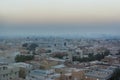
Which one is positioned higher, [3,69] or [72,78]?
[3,69]

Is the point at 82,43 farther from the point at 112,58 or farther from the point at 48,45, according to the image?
the point at 112,58

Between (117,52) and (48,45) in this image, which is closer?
(117,52)

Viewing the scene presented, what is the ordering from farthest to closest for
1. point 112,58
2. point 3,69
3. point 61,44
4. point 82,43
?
point 61,44, point 82,43, point 112,58, point 3,69

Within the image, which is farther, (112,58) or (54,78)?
(112,58)

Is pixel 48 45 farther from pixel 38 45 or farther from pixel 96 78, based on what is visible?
pixel 96 78

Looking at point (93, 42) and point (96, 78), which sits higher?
point (93, 42)

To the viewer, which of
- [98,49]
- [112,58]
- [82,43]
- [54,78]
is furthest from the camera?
[82,43]

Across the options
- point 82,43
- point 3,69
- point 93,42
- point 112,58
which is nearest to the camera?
point 3,69

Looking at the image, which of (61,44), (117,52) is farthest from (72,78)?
(61,44)

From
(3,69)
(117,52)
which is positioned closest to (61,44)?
(117,52)
